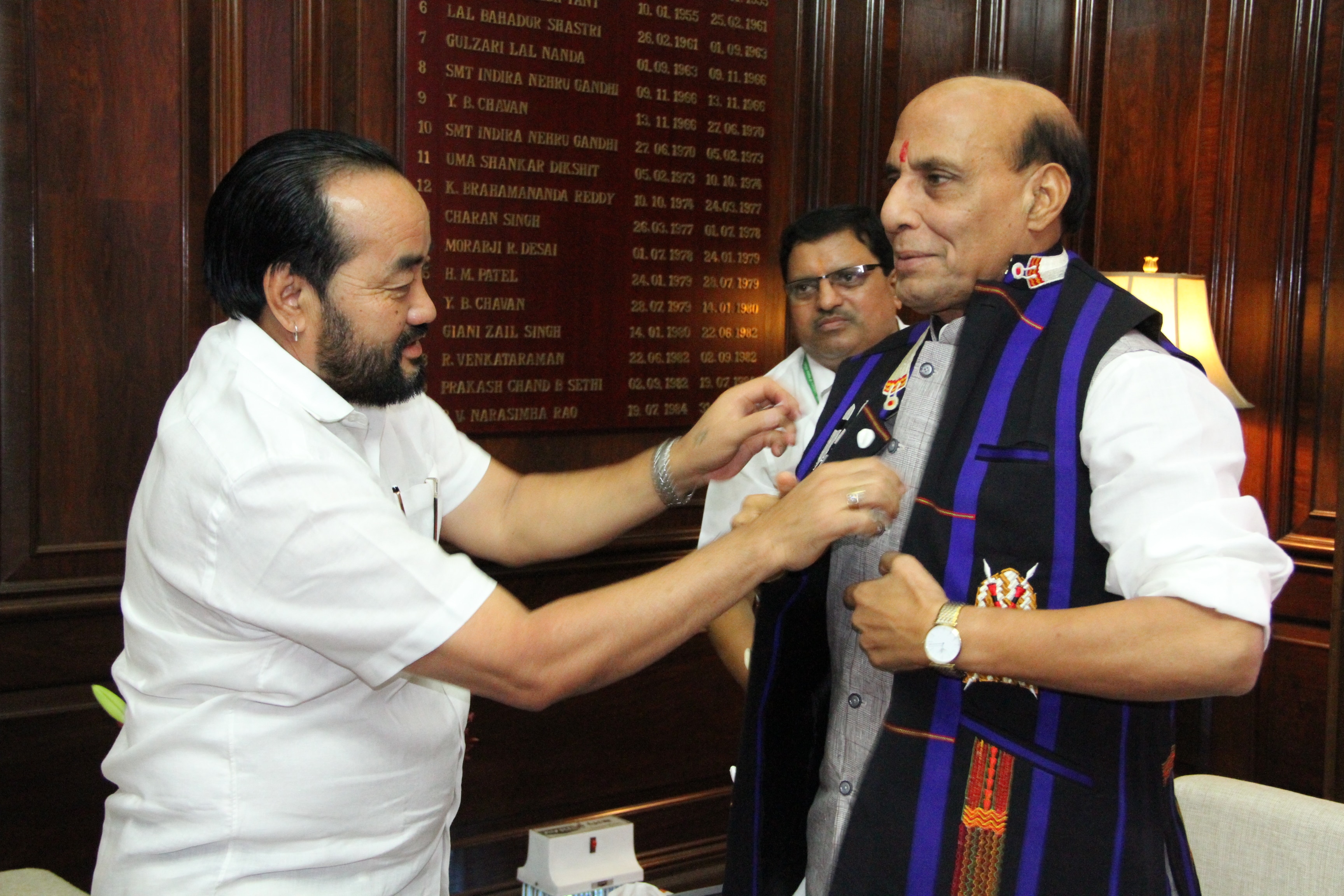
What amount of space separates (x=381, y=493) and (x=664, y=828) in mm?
2308

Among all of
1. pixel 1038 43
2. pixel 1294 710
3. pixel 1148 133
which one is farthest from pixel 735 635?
pixel 1038 43

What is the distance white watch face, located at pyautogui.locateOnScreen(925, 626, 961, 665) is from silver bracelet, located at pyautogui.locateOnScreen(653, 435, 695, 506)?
0.79 metres

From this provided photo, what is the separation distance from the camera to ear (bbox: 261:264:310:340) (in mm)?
1738

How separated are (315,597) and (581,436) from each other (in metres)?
1.97

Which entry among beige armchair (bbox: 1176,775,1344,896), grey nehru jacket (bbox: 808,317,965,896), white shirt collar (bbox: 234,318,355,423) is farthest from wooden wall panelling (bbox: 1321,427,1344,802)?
white shirt collar (bbox: 234,318,355,423)

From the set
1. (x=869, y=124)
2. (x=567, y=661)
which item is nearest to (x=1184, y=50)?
(x=869, y=124)

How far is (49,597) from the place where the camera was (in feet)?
8.92

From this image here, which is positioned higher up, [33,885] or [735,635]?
[735,635]

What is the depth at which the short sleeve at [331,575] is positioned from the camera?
1546mm

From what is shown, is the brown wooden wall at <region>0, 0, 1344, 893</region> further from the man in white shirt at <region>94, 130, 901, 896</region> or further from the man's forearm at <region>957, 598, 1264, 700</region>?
the man's forearm at <region>957, 598, 1264, 700</region>

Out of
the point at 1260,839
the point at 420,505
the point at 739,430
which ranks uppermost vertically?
the point at 739,430

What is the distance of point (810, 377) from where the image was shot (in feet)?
9.68

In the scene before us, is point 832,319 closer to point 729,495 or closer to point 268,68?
point 729,495

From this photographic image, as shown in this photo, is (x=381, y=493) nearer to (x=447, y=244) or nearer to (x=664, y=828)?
(x=447, y=244)
